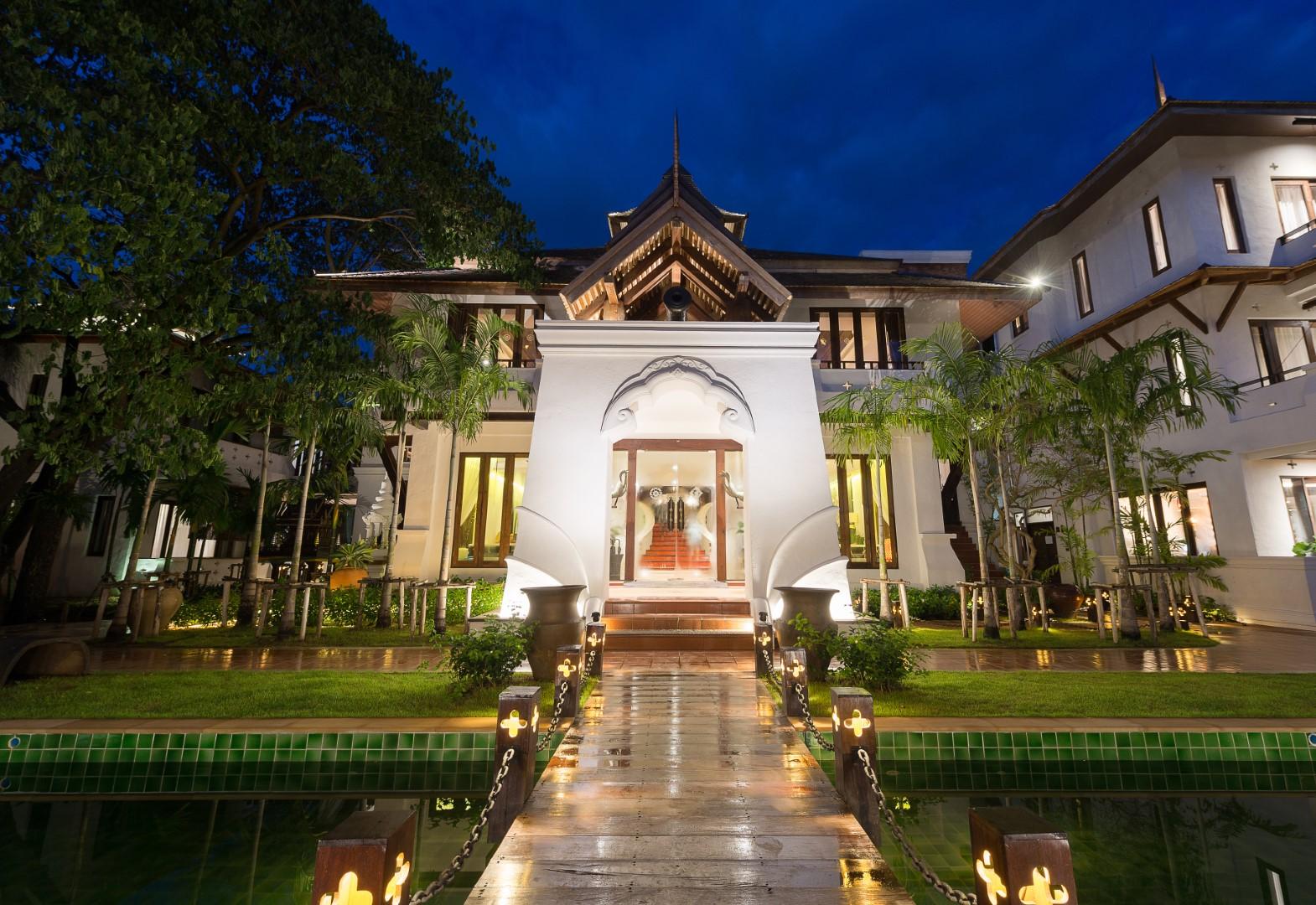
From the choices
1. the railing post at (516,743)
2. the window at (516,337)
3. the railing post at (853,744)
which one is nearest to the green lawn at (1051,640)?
the railing post at (853,744)

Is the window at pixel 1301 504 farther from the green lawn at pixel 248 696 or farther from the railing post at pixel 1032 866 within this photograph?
the railing post at pixel 1032 866

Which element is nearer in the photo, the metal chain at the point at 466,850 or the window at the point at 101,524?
the metal chain at the point at 466,850

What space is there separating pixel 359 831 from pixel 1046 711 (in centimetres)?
537

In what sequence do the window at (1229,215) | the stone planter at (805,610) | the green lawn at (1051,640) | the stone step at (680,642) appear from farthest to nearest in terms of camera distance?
the window at (1229,215) < the green lawn at (1051,640) < the stone step at (680,642) < the stone planter at (805,610)

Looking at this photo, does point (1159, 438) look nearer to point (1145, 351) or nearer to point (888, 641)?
point (1145, 351)

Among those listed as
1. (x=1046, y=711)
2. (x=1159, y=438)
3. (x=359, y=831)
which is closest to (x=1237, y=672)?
(x=1046, y=711)

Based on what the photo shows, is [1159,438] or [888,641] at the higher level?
[1159,438]

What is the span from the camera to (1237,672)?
674 centimetres

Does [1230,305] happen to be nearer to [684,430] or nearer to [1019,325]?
[1019,325]

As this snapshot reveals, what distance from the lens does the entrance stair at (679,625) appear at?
8.48 metres

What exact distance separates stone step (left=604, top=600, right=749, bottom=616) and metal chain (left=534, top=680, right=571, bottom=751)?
3726 millimetres

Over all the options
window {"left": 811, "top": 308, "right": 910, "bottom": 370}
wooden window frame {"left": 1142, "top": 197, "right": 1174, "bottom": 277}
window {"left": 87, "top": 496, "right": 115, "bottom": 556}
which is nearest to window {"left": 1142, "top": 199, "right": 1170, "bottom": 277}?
wooden window frame {"left": 1142, "top": 197, "right": 1174, "bottom": 277}

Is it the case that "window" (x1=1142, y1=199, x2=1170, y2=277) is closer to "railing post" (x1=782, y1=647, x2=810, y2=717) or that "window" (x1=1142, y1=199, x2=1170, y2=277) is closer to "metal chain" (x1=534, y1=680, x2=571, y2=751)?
"railing post" (x1=782, y1=647, x2=810, y2=717)

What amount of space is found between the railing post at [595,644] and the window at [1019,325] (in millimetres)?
19117
